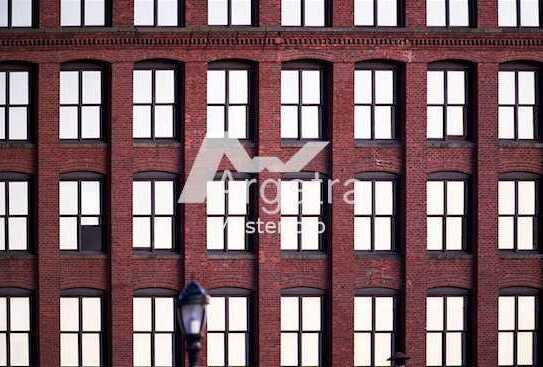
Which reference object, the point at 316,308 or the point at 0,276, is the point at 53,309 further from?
the point at 316,308

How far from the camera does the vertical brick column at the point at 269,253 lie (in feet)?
113

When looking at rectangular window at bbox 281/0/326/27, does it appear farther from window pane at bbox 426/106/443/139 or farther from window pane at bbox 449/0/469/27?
window pane at bbox 426/106/443/139

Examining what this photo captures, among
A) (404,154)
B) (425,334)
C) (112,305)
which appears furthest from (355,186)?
(112,305)

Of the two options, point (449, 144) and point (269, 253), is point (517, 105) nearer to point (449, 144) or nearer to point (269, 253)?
point (449, 144)

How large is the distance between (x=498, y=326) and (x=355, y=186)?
219 inches

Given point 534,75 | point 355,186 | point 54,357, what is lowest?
point 54,357

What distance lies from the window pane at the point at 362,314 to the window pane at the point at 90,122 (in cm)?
847

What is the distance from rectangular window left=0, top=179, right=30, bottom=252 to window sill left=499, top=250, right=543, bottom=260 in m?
13.2

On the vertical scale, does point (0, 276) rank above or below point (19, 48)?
below

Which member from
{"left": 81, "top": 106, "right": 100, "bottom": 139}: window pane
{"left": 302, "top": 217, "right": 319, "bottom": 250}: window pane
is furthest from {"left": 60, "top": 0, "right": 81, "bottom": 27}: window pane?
{"left": 302, "top": 217, "right": 319, "bottom": 250}: window pane

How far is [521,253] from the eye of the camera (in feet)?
116

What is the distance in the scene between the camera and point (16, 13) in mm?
34875

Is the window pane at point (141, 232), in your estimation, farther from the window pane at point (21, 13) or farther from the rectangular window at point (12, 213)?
the window pane at point (21, 13)

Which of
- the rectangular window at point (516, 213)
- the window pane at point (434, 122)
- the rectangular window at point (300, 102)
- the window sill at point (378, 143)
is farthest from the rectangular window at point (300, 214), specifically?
the rectangular window at point (516, 213)
